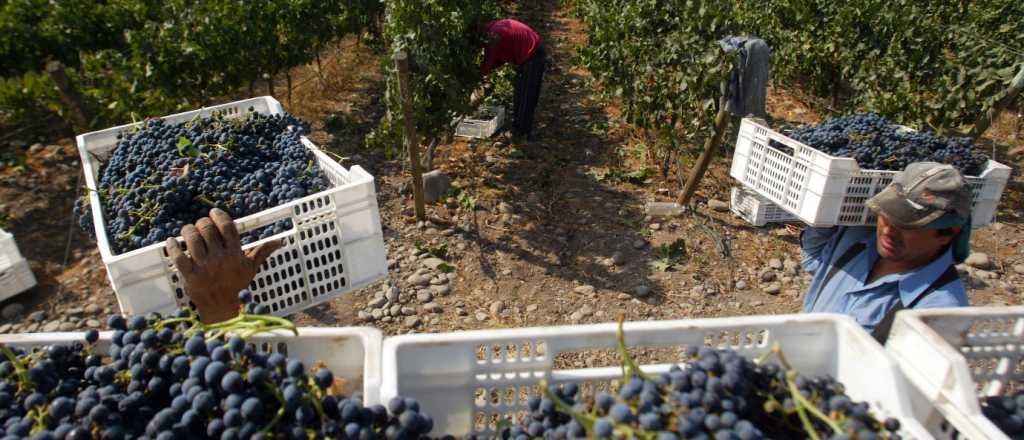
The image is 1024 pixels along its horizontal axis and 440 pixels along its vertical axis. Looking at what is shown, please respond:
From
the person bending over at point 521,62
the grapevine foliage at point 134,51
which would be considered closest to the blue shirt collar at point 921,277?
the person bending over at point 521,62

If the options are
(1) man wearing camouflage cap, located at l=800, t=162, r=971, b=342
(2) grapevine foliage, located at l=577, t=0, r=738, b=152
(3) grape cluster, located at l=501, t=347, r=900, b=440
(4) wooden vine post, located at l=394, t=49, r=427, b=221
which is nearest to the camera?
(3) grape cluster, located at l=501, t=347, r=900, b=440

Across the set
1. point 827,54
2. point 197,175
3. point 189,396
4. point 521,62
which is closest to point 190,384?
point 189,396

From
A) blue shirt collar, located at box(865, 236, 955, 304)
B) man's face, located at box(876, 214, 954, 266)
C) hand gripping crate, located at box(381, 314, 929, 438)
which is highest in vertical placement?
hand gripping crate, located at box(381, 314, 929, 438)

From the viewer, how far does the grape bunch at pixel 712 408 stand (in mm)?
1019

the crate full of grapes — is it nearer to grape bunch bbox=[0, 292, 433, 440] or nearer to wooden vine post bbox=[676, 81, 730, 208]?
grape bunch bbox=[0, 292, 433, 440]

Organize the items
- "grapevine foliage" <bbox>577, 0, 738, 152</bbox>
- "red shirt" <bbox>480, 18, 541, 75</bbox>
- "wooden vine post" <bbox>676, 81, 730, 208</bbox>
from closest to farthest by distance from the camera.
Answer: "wooden vine post" <bbox>676, 81, 730, 208</bbox> → "grapevine foliage" <bbox>577, 0, 738, 152</bbox> → "red shirt" <bbox>480, 18, 541, 75</bbox>

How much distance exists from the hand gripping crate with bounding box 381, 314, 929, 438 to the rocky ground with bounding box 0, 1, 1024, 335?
9.02ft

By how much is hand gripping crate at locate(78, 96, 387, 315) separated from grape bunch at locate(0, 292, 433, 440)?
538 millimetres

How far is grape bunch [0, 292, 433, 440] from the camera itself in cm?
107

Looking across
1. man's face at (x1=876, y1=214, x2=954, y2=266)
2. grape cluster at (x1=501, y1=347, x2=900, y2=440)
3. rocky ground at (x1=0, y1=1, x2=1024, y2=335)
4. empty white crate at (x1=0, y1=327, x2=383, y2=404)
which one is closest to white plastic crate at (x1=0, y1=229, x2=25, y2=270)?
rocky ground at (x1=0, y1=1, x2=1024, y2=335)

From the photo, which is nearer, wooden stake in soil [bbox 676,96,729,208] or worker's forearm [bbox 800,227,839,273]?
worker's forearm [bbox 800,227,839,273]

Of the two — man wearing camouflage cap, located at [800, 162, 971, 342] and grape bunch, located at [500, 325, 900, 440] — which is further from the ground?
→ grape bunch, located at [500, 325, 900, 440]

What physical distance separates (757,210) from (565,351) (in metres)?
4.22

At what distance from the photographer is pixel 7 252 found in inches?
157
